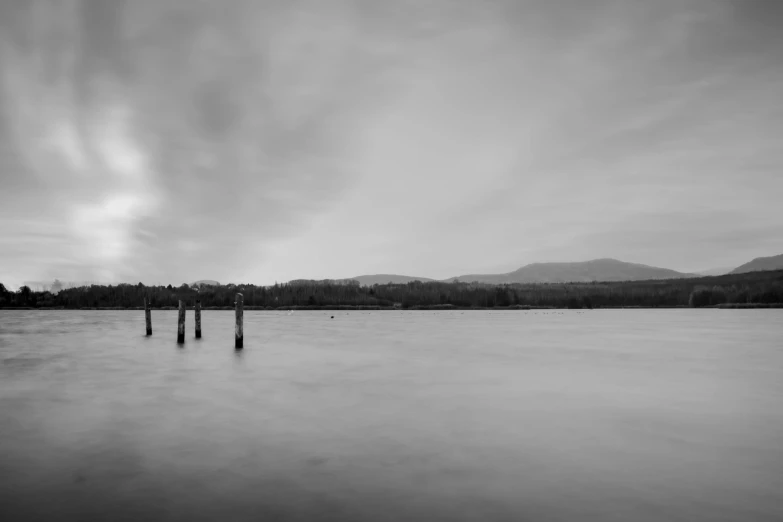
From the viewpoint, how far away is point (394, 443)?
31.4 ft

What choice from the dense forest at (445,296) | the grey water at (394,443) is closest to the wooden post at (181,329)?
the grey water at (394,443)

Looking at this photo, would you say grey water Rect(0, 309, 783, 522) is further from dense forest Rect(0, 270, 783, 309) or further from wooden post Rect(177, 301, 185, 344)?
dense forest Rect(0, 270, 783, 309)

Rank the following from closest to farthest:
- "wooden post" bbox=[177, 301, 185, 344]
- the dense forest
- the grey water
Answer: the grey water, "wooden post" bbox=[177, 301, 185, 344], the dense forest

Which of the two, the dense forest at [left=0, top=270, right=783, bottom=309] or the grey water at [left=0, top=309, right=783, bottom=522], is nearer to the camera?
the grey water at [left=0, top=309, right=783, bottom=522]

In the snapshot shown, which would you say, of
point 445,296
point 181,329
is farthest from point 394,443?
point 445,296

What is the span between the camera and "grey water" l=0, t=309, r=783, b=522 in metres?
6.42

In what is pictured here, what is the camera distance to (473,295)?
130000 millimetres

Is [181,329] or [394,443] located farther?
[181,329]

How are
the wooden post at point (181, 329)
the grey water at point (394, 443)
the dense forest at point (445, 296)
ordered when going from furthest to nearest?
1. the dense forest at point (445, 296)
2. the wooden post at point (181, 329)
3. the grey water at point (394, 443)

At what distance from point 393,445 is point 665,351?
22.9m

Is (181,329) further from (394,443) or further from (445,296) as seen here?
(445,296)

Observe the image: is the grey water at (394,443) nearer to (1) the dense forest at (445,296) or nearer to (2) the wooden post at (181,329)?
(2) the wooden post at (181,329)

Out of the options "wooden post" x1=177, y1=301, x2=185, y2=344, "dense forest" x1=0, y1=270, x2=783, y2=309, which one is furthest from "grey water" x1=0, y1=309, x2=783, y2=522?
"dense forest" x1=0, y1=270, x2=783, y2=309

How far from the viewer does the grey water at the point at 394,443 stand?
21.1ft
